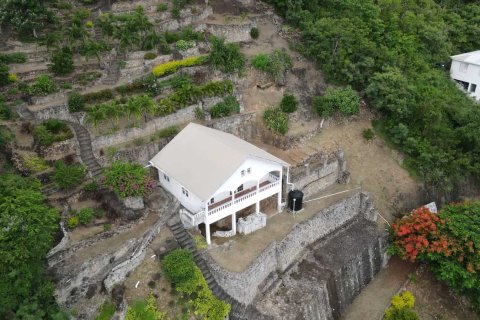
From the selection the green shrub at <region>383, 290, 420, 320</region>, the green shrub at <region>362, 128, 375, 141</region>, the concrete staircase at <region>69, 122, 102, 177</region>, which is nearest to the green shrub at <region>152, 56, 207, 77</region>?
the concrete staircase at <region>69, 122, 102, 177</region>

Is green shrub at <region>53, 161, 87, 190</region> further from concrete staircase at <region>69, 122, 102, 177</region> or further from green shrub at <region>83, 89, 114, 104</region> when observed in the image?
green shrub at <region>83, 89, 114, 104</region>

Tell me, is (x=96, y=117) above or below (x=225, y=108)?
above

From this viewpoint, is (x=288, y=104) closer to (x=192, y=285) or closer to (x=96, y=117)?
(x=96, y=117)

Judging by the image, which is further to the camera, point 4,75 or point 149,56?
point 149,56

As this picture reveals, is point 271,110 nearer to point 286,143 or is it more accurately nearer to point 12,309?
point 286,143

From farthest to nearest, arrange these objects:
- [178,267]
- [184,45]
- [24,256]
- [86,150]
→ [184,45]
[86,150]
[178,267]
[24,256]

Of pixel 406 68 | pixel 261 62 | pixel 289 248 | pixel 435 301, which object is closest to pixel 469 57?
pixel 406 68

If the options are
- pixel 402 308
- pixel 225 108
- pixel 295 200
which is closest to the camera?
pixel 402 308

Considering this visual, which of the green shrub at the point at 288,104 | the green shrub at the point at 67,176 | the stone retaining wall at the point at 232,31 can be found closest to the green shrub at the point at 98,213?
the green shrub at the point at 67,176
